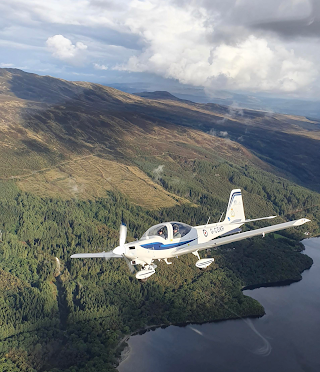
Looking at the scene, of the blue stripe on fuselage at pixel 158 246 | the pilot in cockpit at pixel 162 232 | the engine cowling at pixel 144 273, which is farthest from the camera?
the pilot in cockpit at pixel 162 232

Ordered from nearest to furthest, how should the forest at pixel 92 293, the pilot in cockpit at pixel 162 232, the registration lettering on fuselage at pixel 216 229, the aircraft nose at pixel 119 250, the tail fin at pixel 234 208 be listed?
the aircraft nose at pixel 119 250 < the pilot in cockpit at pixel 162 232 < the registration lettering on fuselage at pixel 216 229 < the tail fin at pixel 234 208 < the forest at pixel 92 293

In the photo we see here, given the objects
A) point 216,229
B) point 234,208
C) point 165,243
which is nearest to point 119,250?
point 165,243

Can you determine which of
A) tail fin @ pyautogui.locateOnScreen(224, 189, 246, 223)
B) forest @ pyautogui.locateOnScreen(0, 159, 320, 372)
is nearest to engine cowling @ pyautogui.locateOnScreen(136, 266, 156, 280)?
tail fin @ pyautogui.locateOnScreen(224, 189, 246, 223)

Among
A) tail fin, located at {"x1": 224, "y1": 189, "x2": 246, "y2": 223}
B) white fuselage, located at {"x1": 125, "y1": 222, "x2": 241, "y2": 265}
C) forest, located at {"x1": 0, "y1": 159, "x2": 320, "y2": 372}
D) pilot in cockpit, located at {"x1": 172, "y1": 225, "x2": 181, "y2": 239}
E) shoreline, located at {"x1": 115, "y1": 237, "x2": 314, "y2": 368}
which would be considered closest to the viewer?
white fuselage, located at {"x1": 125, "y1": 222, "x2": 241, "y2": 265}

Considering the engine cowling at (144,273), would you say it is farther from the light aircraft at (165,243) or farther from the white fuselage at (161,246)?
the white fuselage at (161,246)

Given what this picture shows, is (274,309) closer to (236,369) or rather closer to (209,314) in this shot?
(209,314)

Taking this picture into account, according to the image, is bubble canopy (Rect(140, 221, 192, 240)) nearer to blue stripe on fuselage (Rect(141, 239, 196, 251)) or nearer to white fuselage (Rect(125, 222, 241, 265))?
white fuselage (Rect(125, 222, 241, 265))

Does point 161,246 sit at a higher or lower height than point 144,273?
→ higher

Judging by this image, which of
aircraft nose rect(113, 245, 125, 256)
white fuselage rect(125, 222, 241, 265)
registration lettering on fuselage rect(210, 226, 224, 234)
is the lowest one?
registration lettering on fuselage rect(210, 226, 224, 234)

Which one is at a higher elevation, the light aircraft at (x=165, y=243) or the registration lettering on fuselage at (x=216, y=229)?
the light aircraft at (x=165, y=243)

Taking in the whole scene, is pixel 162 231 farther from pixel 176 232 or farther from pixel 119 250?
pixel 119 250

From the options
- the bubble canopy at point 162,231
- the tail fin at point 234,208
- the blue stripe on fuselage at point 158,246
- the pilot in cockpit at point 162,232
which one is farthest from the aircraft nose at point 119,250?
the tail fin at point 234,208

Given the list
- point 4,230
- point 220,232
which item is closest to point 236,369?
point 220,232
